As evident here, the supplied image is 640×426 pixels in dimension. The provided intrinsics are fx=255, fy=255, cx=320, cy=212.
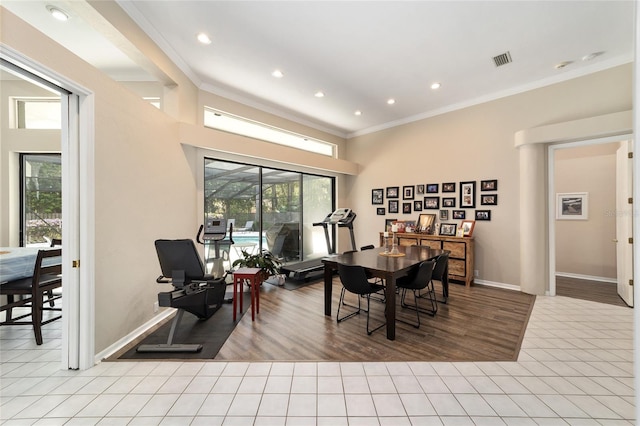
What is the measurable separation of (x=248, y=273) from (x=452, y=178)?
14.3ft

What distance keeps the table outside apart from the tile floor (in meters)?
0.75

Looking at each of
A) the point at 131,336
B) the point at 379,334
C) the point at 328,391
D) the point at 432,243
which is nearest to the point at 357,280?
the point at 379,334

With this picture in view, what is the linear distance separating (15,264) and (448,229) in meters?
6.50

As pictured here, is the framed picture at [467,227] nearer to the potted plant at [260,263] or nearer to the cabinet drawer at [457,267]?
the cabinet drawer at [457,267]

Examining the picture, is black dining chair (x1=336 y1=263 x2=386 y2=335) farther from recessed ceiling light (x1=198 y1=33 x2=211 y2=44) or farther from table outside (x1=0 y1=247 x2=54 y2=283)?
table outside (x1=0 y1=247 x2=54 y2=283)

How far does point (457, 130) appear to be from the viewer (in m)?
5.16

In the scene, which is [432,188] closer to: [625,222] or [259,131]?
[625,222]

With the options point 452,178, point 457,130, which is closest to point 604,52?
point 457,130

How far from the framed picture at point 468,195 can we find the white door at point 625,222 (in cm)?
191

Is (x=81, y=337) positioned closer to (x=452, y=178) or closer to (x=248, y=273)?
(x=248, y=273)

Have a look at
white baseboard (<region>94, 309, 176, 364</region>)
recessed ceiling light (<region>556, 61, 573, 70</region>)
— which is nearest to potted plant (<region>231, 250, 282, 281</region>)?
white baseboard (<region>94, 309, 176, 364</region>)

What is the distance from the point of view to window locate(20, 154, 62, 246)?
378 cm

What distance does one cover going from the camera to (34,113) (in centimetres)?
390

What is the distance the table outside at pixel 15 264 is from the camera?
2.81 meters
